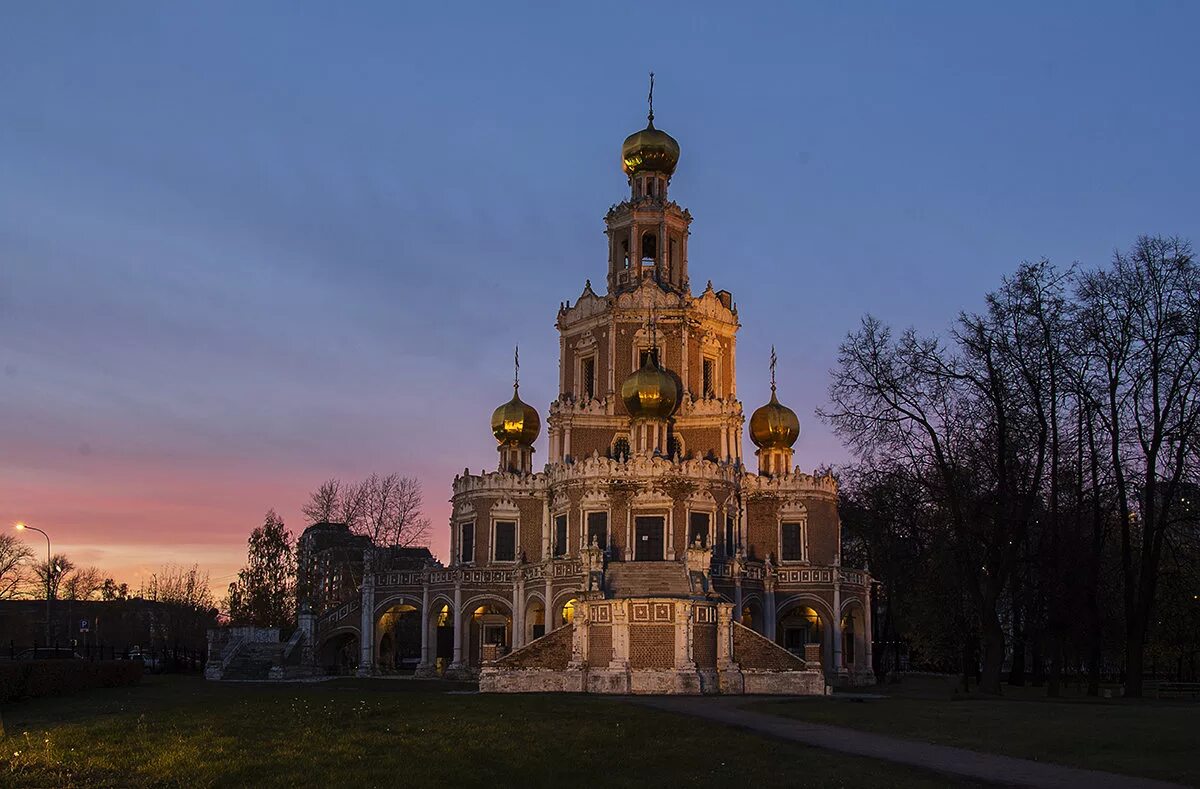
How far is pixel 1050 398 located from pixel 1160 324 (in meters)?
4.37

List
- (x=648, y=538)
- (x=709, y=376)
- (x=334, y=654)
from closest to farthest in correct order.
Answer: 1. (x=648, y=538)
2. (x=334, y=654)
3. (x=709, y=376)

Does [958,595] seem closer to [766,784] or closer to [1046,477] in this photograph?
[1046,477]

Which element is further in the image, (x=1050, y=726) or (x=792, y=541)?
(x=792, y=541)

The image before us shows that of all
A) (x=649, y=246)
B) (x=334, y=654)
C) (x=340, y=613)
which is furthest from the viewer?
(x=649, y=246)

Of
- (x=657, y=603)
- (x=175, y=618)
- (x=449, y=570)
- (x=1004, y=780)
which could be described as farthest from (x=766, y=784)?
(x=175, y=618)

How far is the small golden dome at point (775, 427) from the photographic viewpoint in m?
59.5

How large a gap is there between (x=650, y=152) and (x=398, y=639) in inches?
1628

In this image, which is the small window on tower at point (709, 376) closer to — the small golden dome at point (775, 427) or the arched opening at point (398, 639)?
the small golden dome at point (775, 427)

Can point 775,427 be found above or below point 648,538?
above

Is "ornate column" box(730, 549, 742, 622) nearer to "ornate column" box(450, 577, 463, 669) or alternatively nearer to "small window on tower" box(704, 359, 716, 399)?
"small window on tower" box(704, 359, 716, 399)

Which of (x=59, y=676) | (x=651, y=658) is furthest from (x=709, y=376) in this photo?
(x=59, y=676)

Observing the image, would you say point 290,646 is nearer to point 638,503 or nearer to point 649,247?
point 638,503

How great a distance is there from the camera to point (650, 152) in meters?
63.9

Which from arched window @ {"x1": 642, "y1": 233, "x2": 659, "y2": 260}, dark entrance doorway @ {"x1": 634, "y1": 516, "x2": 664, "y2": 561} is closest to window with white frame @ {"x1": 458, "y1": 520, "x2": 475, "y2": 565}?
dark entrance doorway @ {"x1": 634, "y1": 516, "x2": 664, "y2": 561}
